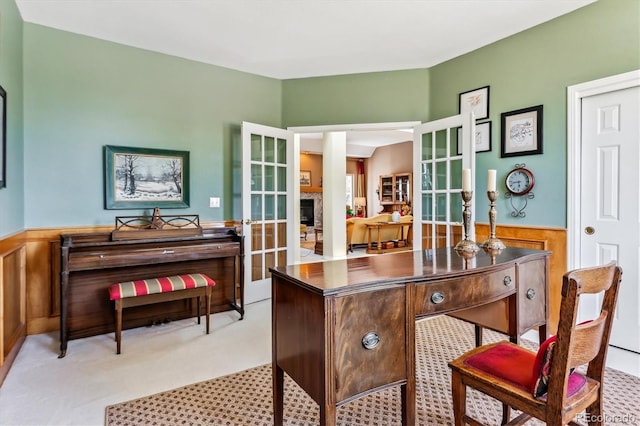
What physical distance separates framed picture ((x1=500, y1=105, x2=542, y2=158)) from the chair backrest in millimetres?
2124

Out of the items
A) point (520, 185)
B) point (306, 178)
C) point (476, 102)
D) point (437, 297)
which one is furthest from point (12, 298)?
point (306, 178)

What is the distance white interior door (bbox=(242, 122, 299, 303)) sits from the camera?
374 centimetres

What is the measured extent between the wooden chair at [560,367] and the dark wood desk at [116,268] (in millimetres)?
2393

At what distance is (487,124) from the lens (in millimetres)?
3383

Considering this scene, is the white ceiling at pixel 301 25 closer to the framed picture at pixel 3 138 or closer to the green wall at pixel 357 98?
the green wall at pixel 357 98

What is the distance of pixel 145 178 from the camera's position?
3373 mm

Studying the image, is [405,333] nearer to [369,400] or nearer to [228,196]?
[369,400]

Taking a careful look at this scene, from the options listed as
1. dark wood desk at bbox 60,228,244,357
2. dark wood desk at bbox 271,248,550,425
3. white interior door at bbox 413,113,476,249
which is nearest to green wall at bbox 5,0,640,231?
white interior door at bbox 413,113,476,249

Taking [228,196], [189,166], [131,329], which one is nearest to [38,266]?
[131,329]

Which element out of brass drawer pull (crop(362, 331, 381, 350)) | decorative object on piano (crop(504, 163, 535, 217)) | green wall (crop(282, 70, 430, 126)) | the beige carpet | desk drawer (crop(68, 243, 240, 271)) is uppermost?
green wall (crop(282, 70, 430, 126))

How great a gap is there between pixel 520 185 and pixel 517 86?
90cm

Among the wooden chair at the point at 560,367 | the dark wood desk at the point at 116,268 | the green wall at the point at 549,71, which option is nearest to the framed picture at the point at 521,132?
the green wall at the point at 549,71

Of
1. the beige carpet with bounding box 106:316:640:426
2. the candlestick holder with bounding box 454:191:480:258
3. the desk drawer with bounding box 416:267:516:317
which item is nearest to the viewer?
the desk drawer with bounding box 416:267:516:317

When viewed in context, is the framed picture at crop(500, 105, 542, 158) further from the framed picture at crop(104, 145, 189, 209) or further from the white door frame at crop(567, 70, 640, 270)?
the framed picture at crop(104, 145, 189, 209)
